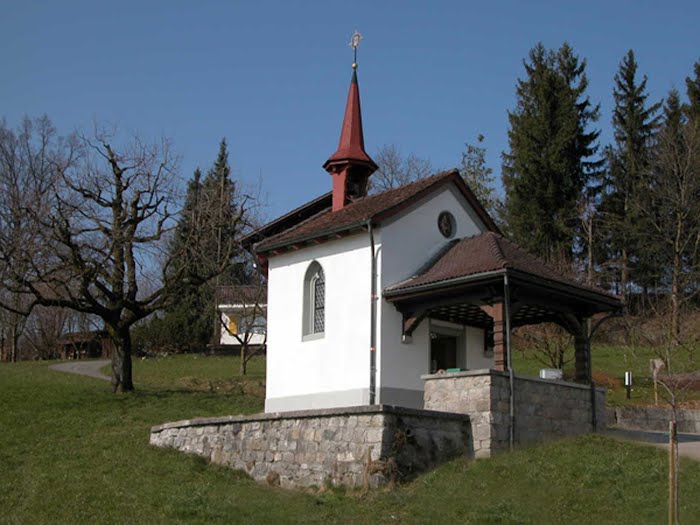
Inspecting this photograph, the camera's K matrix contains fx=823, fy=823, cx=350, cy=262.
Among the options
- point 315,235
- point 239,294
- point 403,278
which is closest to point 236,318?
point 239,294

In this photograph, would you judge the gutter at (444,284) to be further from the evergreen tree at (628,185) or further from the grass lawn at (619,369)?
the evergreen tree at (628,185)

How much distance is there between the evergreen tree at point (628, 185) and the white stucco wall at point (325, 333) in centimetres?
2623

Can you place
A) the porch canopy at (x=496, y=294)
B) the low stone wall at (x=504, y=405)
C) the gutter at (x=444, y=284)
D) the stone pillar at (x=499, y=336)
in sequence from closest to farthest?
the low stone wall at (x=504, y=405) → the stone pillar at (x=499, y=336) → the gutter at (x=444, y=284) → the porch canopy at (x=496, y=294)

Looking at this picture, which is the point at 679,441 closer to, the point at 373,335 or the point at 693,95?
the point at 373,335

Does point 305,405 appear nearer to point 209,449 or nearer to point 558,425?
point 209,449

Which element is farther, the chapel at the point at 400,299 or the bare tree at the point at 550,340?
the bare tree at the point at 550,340

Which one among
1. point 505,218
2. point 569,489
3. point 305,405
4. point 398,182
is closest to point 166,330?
point 398,182

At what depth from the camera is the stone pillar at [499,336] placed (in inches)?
611

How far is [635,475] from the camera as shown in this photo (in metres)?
12.2

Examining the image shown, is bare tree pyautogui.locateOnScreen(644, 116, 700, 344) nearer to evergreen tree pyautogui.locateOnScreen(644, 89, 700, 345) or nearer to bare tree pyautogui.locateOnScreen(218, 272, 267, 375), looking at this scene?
evergreen tree pyautogui.locateOnScreen(644, 89, 700, 345)

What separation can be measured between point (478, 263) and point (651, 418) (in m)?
8.91

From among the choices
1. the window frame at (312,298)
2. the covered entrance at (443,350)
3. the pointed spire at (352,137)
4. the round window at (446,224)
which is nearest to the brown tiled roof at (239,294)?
the pointed spire at (352,137)

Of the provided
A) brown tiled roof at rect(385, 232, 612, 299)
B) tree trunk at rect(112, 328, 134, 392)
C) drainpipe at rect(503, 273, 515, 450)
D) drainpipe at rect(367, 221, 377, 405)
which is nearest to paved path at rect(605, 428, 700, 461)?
drainpipe at rect(503, 273, 515, 450)

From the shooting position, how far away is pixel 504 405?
49.6 ft
